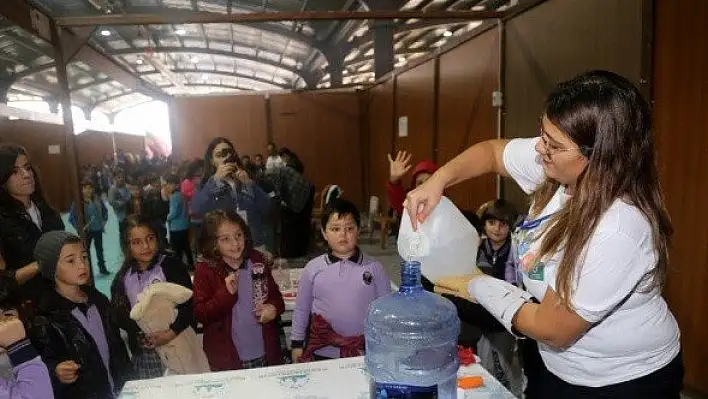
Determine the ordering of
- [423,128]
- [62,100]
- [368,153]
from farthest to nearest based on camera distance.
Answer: [368,153] → [423,128] → [62,100]

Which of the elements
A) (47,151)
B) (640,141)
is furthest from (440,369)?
(47,151)

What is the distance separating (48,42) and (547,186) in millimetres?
3609

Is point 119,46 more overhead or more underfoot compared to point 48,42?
more overhead

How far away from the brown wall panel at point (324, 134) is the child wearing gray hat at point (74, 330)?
25.5 ft

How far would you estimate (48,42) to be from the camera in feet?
11.3

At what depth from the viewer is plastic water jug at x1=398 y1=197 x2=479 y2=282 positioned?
4.87ft

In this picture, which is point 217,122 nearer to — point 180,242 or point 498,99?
point 180,242

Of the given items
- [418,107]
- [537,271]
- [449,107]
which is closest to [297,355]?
[537,271]

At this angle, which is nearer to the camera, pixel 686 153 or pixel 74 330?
pixel 74 330

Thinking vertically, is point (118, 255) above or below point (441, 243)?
A: below

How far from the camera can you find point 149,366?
220cm

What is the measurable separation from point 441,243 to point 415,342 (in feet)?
1.10

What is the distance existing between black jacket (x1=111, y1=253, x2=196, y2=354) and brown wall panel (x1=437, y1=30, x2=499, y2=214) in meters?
2.96

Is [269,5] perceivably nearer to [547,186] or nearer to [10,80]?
[10,80]
